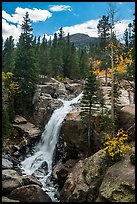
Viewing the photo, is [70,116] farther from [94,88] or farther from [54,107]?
[54,107]

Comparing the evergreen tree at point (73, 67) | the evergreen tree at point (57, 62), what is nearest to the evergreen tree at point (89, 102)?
the evergreen tree at point (73, 67)

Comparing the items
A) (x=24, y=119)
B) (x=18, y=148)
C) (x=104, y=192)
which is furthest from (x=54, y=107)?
(x=104, y=192)

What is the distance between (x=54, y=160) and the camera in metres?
25.4

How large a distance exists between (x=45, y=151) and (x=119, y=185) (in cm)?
1537

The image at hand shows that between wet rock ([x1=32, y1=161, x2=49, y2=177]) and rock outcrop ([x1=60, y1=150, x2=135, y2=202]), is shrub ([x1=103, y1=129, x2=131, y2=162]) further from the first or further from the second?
wet rock ([x1=32, y1=161, x2=49, y2=177])

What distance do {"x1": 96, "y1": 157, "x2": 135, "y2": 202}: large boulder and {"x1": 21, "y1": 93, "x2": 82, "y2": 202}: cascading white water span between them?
7232mm

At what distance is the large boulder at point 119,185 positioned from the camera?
12.7m

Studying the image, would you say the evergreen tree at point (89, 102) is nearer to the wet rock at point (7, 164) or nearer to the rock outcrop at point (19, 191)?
the rock outcrop at point (19, 191)

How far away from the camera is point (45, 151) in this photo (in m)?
27.5

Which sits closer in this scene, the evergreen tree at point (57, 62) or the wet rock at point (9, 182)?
the wet rock at point (9, 182)

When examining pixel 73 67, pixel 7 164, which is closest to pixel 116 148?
pixel 7 164

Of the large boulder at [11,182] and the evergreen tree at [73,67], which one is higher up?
the evergreen tree at [73,67]

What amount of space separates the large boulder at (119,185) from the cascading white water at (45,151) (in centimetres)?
723

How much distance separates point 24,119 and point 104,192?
21.0m
